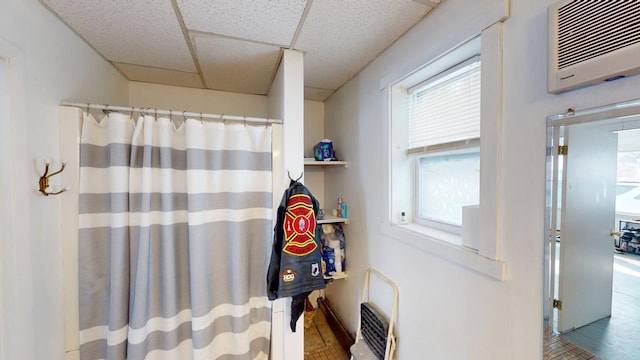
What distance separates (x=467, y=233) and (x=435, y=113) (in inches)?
27.0

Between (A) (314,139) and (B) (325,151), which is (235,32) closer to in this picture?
(B) (325,151)

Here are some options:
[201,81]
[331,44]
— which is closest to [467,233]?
[331,44]

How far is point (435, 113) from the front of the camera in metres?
1.35

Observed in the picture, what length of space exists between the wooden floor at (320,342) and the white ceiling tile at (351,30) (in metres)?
2.08

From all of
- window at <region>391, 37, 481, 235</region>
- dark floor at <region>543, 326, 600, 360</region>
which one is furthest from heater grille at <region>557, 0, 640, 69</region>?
dark floor at <region>543, 326, 600, 360</region>

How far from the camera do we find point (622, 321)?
624 mm

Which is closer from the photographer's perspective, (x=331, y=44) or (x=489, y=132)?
(x=489, y=132)

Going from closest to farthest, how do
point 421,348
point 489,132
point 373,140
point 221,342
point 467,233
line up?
point 489,132 < point 467,233 < point 421,348 < point 221,342 < point 373,140

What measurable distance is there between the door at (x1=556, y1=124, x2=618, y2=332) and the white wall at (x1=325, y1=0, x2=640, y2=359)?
0.18ft

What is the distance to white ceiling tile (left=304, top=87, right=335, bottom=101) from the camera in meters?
2.19

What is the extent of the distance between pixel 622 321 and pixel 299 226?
1.20 metres

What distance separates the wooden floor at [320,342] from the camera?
187 cm

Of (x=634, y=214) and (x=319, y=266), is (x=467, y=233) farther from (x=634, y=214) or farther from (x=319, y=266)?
(x=319, y=266)

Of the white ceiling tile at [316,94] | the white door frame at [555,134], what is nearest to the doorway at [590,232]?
the white door frame at [555,134]
